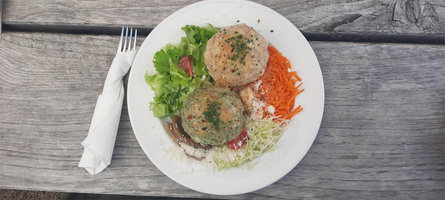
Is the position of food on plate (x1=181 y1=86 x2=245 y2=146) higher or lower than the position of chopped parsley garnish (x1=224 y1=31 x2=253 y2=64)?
lower

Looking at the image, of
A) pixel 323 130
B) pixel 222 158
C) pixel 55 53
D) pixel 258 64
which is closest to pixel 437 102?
pixel 323 130

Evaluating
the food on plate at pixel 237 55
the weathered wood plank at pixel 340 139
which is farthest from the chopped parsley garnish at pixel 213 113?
the weathered wood plank at pixel 340 139

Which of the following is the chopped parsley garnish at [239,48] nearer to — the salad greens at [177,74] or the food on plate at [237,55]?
the food on plate at [237,55]

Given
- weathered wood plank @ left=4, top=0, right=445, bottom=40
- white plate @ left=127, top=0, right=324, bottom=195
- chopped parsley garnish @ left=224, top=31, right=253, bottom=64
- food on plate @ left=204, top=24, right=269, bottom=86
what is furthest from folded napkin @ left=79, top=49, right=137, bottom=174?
chopped parsley garnish @ left=224, top=31, right=253, bottom=64

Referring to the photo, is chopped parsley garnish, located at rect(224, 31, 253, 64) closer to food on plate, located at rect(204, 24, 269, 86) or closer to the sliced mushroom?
food on plate, located at rect(204, 24, 269, 86)

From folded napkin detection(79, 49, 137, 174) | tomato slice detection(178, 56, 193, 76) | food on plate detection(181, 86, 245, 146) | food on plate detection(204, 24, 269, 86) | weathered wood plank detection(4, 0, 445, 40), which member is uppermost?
weathered wood plank detection(4, 0, 445, 40)

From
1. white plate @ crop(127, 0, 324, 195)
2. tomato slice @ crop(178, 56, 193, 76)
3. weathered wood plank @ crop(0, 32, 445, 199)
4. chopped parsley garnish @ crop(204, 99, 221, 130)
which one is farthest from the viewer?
weathered wood plank @ crop(0, 32, 445, 199)

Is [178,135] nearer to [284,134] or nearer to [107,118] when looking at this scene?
[107,118]

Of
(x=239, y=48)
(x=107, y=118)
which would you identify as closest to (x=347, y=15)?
(x=239, y=48)
